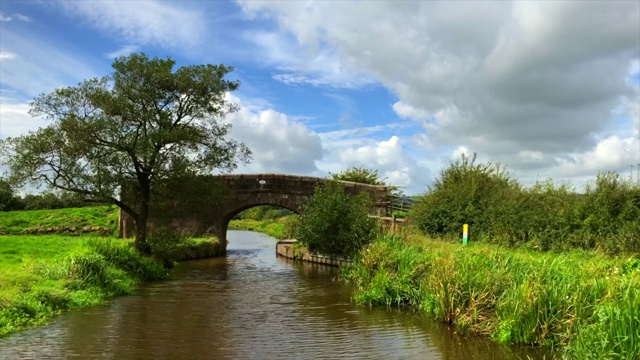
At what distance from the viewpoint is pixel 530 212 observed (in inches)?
677

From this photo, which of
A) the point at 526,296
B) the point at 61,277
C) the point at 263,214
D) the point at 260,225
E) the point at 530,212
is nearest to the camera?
the point at 526,296

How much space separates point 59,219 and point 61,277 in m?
18.8

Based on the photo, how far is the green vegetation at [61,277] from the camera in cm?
966

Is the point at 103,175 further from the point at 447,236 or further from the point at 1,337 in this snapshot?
the point at 447,236

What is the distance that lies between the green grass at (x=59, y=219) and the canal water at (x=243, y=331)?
636 inches

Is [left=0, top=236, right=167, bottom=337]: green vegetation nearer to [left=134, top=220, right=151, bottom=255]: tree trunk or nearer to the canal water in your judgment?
the canal water

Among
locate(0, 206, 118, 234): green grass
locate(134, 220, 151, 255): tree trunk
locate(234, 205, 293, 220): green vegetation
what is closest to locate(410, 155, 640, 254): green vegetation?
locate(134, 220, 151, 255): tree trunk

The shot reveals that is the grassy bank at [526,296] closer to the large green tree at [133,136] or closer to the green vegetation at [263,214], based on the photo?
the large green tree at [133,136]

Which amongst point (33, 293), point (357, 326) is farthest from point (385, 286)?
point (33, 293)

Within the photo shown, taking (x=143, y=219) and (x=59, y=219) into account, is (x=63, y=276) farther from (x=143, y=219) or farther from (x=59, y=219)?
(x=59, y=219)

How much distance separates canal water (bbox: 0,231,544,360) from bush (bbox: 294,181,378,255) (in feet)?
15.7

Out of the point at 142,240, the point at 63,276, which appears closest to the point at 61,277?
the point at 63,276

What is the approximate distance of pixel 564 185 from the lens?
1780 centimetres

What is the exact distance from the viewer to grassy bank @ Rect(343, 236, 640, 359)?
662cm
